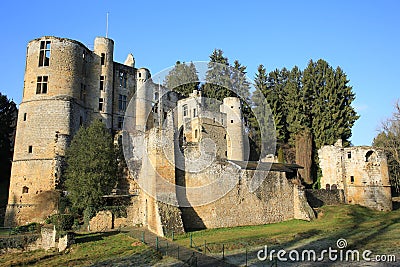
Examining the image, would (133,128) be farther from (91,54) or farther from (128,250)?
(128,250)

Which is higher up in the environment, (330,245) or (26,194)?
(26,194)

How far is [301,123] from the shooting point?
42.8m

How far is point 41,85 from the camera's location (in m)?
32.6

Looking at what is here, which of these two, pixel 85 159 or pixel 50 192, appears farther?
pixel 50 192

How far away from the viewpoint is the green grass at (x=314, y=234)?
1694 centimetres

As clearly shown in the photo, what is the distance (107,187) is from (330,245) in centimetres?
1614

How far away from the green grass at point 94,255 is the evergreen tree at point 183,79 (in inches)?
1424

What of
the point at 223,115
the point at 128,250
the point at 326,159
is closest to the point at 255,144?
the point at 223,115

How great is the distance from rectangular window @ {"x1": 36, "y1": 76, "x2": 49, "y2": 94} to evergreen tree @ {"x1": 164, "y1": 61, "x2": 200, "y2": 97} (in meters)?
22.4

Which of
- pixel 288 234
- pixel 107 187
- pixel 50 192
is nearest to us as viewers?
pixel 288 234

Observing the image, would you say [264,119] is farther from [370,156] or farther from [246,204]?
[246,204]

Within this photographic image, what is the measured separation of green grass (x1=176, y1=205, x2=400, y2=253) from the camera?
16938 millimetres

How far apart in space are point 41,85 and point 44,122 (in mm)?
3720

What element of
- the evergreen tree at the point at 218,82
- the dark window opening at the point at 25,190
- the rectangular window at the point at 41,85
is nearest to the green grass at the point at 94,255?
the dark window opening at the point at 25,190
